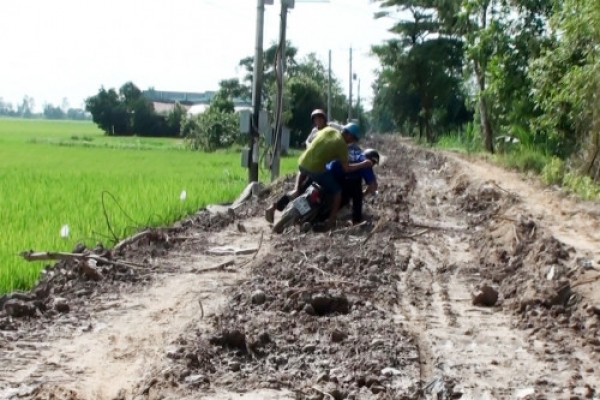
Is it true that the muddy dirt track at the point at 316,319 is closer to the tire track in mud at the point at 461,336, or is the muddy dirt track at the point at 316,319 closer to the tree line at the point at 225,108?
the tire track in mud at the point at 461,336

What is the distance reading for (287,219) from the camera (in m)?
11.8

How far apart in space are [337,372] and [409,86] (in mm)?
47577

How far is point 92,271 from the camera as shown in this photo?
8484 mm

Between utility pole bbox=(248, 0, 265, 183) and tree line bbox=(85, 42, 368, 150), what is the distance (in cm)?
925

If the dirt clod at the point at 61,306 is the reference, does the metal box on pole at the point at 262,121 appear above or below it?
above

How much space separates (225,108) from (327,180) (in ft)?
137

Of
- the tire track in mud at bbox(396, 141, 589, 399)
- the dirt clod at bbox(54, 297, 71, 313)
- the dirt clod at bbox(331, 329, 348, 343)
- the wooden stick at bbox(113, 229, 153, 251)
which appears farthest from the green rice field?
the tire track in mud at bbox(396, 141, 589, 399)

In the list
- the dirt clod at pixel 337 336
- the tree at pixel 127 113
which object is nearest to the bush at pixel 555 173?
the dirt clod at pixel 337 336

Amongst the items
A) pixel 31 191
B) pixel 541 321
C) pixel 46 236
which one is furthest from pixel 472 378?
pixel 31 191

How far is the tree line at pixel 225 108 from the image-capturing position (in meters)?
47.4

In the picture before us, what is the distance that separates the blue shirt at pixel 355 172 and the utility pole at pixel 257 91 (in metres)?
6.38

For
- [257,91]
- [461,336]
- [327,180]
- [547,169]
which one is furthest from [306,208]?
[547,169]

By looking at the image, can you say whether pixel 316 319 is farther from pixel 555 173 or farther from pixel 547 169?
pixel 547 169

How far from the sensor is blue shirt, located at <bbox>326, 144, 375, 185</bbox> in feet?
38.7
